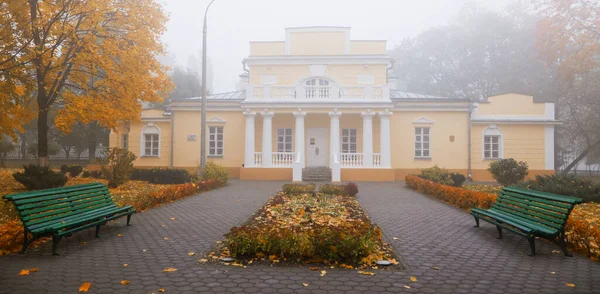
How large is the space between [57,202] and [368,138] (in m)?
17.0

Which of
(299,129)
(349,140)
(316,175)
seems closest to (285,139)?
(299,129)

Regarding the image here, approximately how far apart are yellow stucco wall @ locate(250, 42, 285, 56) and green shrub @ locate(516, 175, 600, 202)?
16753 millimetres

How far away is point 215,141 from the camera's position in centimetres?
2345

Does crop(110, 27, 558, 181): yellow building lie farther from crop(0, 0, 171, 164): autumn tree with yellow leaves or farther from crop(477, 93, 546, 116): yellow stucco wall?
crop(0, 0, 171, 164): autumn tree with yellow leaves

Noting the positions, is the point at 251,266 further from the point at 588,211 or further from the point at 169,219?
the point at 588,211

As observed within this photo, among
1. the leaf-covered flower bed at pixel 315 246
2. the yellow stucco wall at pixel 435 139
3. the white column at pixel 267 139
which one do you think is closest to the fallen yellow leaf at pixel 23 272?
the leaf-covered flower bed at pixel 315 246

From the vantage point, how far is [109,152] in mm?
14609

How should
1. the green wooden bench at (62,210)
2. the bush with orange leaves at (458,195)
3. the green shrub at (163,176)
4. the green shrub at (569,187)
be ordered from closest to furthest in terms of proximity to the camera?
the green wooden bench at (62,210), the bush with orange leaves at (458,195), the green shrub at (569,187), the green shrub at (163,176)

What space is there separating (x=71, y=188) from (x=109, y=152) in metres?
8.65

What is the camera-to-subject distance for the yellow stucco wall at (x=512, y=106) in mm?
22641

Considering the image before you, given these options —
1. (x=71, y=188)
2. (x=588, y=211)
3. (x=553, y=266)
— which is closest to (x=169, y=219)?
(x=71, y=188)

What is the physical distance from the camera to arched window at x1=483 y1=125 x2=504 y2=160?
74.3 ft

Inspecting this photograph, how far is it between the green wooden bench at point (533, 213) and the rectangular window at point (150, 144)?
20.8m

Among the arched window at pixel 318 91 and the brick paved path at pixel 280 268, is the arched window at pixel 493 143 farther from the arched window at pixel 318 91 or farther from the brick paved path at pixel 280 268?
the brick paved path at pixel 280 268
